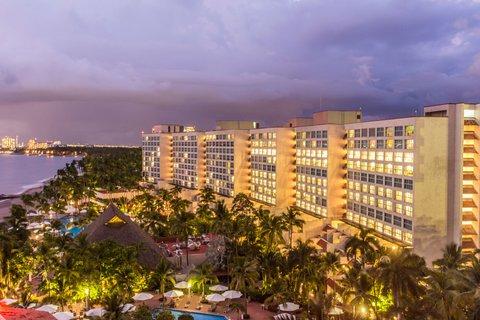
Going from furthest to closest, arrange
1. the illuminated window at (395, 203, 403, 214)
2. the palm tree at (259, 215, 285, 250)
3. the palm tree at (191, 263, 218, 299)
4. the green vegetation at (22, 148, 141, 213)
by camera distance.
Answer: the green vegetation at (22, 148, 141, 213) → the palm tree at (259, 215, 285, 250) → the illuminated window at (395, 203, 403, 214) → the palm tree at (191, 263, 218, 299)

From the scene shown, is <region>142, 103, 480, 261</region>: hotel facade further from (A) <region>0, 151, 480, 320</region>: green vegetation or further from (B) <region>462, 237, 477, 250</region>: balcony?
(A) <region>0, 151, 480, 320</region>: green vegetation

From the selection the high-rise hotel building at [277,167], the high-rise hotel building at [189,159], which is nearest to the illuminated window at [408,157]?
the high-rise hotel building at [277,167]

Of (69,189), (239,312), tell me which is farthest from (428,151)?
(69,189)

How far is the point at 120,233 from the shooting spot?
7044 centimetres

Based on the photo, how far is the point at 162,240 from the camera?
305 ft

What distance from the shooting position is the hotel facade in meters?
70.8

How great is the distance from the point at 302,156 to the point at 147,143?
299 feet

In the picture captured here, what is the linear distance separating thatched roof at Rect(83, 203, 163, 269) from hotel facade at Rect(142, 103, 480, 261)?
31860 millimetres

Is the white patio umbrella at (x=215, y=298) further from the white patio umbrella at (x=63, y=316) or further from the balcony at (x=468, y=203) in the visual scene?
the balcony at (x=468, y=203)

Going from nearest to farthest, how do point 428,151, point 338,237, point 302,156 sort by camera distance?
point 428,151, point 338,237, point 302,156

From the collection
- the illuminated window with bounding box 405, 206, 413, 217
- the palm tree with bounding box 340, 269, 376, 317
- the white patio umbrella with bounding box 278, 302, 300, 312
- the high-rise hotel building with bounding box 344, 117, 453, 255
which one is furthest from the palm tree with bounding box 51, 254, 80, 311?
the illuminated window with bounding box 405, 206, 413, 217

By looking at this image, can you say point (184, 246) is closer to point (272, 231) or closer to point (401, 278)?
point (272, 231)

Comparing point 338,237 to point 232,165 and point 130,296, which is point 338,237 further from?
point 232,165

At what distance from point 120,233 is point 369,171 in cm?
4507
